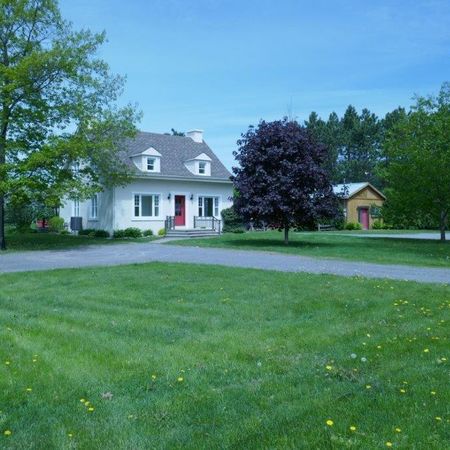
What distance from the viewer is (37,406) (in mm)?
4547

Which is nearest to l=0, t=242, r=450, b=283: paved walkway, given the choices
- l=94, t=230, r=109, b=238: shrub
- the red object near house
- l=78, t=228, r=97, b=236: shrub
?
l=94, t=230, r=109, b=238: shrub

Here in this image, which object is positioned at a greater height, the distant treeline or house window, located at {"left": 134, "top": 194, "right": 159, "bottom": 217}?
the distant treeline

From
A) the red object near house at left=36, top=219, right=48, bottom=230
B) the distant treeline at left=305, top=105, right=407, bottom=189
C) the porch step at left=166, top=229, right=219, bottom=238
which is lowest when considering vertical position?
the porch step at left=166, top=229, right=219, bottom=238

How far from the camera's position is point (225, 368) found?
18.5ft

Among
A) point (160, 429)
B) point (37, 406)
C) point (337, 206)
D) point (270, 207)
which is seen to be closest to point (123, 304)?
point (37, 406)

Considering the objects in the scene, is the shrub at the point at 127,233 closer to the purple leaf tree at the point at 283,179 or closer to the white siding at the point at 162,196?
the white siding at the point at 162,196

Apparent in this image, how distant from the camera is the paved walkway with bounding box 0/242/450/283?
529 inches

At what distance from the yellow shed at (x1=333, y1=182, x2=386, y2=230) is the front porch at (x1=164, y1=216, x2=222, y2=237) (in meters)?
18.3

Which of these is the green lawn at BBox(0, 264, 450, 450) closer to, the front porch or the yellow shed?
the front porch

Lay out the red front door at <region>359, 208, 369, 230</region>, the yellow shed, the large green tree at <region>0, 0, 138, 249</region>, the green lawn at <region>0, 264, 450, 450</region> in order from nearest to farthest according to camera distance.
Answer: the green lawn at <region>0, 264, 450, 450</region>, the large green tree at <region>0, 0, 138, 249</region>, the yellow shed, the red front door at <region>359, 208, 369, 230</region>

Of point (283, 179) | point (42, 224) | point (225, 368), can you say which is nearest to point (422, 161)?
point (283, 179)

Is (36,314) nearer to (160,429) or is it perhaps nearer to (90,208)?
(160,429)

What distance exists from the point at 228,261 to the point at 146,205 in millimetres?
17362

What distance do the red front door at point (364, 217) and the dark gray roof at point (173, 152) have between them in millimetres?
18638
